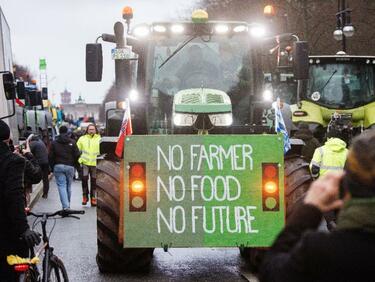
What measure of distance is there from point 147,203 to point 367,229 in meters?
5.55

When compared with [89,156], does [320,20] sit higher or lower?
higher

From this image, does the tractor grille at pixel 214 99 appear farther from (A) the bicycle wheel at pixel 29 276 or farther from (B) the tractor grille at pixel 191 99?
(A) the bicycle wheel at pixel 29 276

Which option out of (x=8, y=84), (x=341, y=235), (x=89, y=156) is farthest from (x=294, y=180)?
(x=89, y=156)

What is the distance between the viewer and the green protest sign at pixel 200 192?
8594 mm

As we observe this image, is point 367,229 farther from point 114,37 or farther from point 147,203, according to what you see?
point 114,37

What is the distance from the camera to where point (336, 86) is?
68.9ft

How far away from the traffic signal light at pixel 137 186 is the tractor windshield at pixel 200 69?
2.01m

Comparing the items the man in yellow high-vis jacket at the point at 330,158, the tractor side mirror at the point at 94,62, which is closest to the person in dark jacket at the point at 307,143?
the man in yellow high-vis jacket at the point at 330,158

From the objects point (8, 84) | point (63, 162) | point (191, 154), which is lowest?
point (63, 162)

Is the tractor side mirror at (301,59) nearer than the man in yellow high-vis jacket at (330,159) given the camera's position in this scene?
Yes

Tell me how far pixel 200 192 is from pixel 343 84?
13.1m

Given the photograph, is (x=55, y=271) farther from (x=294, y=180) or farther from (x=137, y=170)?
(x=294, y=180)

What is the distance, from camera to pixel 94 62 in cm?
1011

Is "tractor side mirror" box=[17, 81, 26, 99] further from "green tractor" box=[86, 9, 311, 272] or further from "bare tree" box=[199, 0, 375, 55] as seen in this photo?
"bare tree" box=[199, 0, 375, 55]
